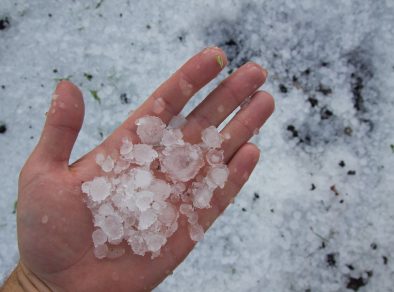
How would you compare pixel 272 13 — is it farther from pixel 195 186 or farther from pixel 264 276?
pixel 264 276

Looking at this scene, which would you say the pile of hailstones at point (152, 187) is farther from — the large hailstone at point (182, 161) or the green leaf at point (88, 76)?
the green leaf at point (88, 76)

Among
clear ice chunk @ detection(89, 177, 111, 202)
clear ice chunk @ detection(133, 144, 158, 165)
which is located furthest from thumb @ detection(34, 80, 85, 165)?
clear ice chunk @ detection(133, 144, 158, 165)

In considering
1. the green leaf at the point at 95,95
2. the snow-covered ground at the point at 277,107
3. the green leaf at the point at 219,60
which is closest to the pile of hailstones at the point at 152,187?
the green leaf at the point at 219,60

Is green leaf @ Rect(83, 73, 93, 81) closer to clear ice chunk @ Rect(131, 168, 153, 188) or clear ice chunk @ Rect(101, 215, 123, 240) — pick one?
clear ice chunk @ Rect(131, 168, 153, 188)

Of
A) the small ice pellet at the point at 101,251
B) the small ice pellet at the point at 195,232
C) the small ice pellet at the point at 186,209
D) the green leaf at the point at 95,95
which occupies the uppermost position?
the small ice pellet at the point at 186,209

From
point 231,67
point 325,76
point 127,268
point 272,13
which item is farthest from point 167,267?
point 272,13

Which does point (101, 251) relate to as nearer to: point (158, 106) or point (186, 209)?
point (186, 209)
